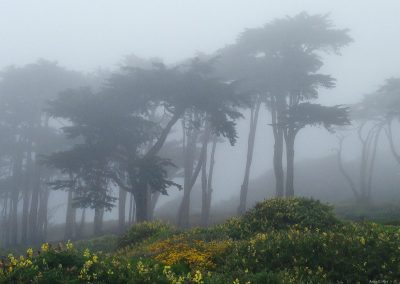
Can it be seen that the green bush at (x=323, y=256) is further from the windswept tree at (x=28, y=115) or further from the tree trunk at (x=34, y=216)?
the windswept tree at (x=28, y=115)

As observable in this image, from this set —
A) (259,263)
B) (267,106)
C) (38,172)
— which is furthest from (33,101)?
(259,263)

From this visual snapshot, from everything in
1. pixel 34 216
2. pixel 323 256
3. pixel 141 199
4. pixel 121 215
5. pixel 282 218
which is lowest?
pixel 34 216

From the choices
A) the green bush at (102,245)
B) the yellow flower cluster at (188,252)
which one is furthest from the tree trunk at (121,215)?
the yellow flower cluster at (188,252)

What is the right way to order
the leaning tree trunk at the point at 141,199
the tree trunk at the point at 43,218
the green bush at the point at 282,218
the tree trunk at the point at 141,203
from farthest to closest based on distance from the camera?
1. the tree trunk at the point at 43,218
2. the leaning tree trunk at the point at 141,199
3. the tree trunk at the point at 141,203
4. the green bush at the point at 282,218

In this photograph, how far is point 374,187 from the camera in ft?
157

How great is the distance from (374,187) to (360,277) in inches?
1709

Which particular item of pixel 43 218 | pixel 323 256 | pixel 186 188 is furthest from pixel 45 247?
pixel 43 218

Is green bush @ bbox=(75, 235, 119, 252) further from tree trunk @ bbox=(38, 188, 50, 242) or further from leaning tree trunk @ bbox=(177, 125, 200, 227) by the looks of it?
tree trunk @ bbox=(38, 188, 50, 242)

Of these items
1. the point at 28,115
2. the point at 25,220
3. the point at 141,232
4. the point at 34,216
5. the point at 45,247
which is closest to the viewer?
the point at 45,247

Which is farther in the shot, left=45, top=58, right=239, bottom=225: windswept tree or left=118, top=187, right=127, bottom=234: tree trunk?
left=118, top=187, right=127, bottom=234: tree trunk

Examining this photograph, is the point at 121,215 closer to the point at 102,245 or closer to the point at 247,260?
the point at 102,245

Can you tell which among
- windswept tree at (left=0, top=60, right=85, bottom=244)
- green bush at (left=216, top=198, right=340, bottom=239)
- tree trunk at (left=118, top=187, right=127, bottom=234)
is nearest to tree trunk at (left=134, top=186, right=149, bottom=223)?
tree trunk at (left=118, top=187, right=127, bottom=234)

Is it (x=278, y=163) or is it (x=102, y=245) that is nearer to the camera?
(x=102, y=245)

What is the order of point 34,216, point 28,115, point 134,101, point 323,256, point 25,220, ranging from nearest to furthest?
point 323,256
point 134,101
point 34,216
point 25,220
point 28,115
